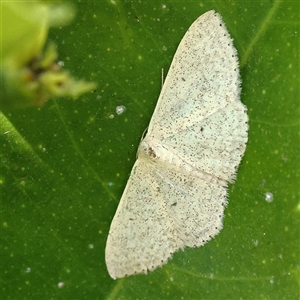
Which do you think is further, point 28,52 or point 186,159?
point 186,159

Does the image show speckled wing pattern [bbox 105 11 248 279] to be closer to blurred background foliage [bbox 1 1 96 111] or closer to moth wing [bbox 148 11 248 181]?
moth wing [bbox 148 11 248 181]

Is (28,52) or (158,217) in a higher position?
(28,52)

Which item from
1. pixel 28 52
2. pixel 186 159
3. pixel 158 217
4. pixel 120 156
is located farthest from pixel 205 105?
pixel 28 52

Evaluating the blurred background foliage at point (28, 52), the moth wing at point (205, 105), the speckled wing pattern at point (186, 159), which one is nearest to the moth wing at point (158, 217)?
the speckled wing pattern at point (186, 159)

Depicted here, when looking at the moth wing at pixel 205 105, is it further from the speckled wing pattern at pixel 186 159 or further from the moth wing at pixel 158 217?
the moth wing at pixel 158 217

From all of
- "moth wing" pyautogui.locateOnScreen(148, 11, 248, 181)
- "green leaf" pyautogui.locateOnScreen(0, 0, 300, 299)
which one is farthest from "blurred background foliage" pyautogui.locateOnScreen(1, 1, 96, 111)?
"moth wing" pyautogui.locateOnScreen(148, 11, 248, 181)

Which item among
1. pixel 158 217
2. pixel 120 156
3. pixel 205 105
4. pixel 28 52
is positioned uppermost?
pixel 28 52

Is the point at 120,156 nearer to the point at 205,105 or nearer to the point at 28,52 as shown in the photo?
the point at 205,105
